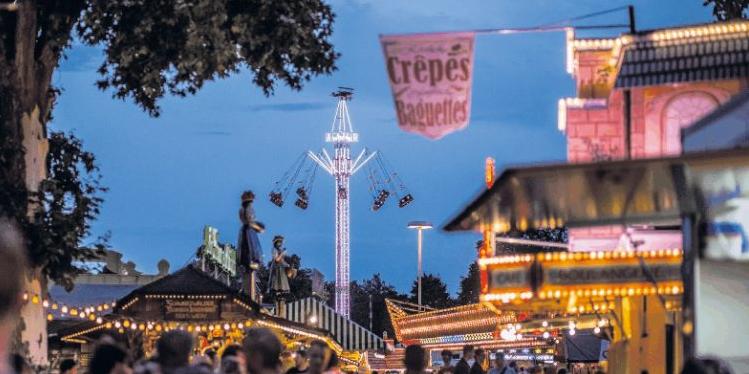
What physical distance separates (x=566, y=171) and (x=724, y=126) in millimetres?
4943

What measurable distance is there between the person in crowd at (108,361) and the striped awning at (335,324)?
24027 millimetres

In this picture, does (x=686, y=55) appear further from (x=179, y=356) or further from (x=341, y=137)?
(x=341, y=137)

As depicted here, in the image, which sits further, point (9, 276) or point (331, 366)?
point (331, 366)

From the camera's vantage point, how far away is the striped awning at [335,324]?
33.9 metres

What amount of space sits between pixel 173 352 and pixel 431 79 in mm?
8021

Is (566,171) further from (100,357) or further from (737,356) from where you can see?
(100,357)

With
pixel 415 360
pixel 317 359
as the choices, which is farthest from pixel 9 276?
pixel 415 360

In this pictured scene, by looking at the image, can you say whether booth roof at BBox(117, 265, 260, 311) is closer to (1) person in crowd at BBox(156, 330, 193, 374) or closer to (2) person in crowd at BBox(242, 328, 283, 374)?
(1) person in crowd at BBox(156, 330, 193, 374)

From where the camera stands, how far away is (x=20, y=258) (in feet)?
14.4

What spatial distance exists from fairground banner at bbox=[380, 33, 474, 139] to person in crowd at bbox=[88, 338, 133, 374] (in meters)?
7.72

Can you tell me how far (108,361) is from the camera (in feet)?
30.3

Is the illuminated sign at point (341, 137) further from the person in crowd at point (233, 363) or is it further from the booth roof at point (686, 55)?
the person in crowd at point (233, 363)

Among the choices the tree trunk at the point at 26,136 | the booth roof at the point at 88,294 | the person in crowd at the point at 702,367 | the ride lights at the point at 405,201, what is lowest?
the person in crowd at the point at 702,367

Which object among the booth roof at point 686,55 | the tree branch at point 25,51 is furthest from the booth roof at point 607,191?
the tree branch at point 25,51
